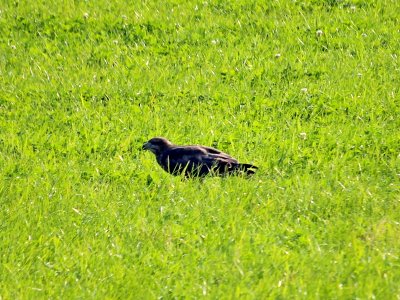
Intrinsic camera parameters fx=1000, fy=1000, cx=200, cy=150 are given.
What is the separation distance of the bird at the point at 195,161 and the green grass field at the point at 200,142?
0.44 ft

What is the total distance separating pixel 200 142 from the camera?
906 cm

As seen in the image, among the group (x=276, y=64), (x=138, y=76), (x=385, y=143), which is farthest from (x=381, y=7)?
(x=385, y=143)

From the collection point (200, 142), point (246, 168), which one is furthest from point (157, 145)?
point (246, 168)

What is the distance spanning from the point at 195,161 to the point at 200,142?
0.86m

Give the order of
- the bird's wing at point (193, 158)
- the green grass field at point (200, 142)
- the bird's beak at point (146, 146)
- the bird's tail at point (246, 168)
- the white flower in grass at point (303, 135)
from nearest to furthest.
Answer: the green grass field at point (200, 142) < the bird's tail at point (246, 168) < the bird's wing at point (193, 158) < the bird's beak at point (146, 146) < the white flower in grass at point (303, 135)

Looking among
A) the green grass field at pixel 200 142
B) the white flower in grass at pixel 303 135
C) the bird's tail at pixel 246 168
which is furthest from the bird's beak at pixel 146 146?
the white flower in grass at pixel 303 135

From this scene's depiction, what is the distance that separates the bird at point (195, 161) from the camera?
26.3 ft

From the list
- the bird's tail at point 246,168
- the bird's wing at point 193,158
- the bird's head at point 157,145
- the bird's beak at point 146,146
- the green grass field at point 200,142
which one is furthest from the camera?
the bird's beak at point 146,146

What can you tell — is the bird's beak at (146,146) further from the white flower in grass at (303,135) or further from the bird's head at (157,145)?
the white flower in grass at (303,135)

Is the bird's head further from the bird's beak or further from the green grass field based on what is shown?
the green grass field

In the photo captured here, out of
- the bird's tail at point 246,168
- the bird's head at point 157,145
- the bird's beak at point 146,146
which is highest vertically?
the bird's tail at point 246,168

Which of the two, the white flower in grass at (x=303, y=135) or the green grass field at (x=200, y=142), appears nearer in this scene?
the green grass field at (x=200, y=142)

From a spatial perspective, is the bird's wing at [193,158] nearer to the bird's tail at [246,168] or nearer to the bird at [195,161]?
the bird at [195,161]

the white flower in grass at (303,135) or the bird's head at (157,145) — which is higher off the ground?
the white flower in grass at (303,135)
